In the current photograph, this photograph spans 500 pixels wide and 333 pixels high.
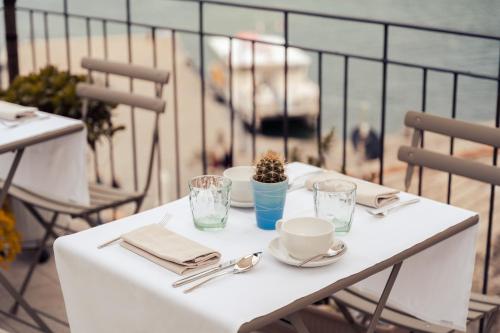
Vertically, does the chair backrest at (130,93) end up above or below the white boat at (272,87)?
above

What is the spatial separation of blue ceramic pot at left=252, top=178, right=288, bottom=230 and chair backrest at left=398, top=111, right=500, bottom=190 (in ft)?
2.49

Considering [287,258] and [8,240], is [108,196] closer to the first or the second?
[8,240]

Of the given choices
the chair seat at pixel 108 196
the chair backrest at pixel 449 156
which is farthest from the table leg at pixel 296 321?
the chair seat at pixel 108 196

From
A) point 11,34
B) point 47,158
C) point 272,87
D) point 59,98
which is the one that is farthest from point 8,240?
point 272,87

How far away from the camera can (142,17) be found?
128 feet

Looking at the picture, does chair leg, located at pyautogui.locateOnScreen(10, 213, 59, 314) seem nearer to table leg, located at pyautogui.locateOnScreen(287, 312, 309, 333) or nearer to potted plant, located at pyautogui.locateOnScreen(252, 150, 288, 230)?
potted plant, located at pyautogui.locateOnScreen(252, 150, 288, 230)

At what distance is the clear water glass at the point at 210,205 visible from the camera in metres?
2.32

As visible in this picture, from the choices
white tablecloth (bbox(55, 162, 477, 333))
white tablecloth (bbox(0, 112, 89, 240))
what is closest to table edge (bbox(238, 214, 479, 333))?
white tablecloth (bbox(55, 162, 477, 333))

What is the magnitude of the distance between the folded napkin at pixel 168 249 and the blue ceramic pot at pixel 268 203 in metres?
0.23

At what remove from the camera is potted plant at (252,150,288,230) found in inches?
91.6

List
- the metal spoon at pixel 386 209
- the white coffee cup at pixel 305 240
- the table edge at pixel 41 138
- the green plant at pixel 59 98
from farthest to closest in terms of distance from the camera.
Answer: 1. the green plant at pixel 59 98
2. the table edge at pixel 41 138
3. the metal spoon at pixel 386 209
4. the white coffee cup at pixel 305 240

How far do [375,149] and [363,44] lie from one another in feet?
29.5

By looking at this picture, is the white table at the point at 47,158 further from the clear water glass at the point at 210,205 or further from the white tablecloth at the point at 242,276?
the clear water glass at the point at 210,205

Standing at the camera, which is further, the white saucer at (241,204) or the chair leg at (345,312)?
the chair leg at (345,312)
